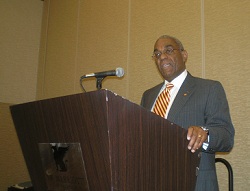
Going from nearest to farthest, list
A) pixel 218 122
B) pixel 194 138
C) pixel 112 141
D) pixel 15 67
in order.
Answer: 1. pixel 112 141
2. pixel 194 138
3. pixel 218 122
4. pixel 15 67

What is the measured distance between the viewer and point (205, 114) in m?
1.39

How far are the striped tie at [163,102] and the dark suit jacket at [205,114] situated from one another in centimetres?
13

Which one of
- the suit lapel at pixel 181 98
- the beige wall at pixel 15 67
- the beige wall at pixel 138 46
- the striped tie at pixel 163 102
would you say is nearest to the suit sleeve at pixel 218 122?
the suit lapel at pixel 181 98

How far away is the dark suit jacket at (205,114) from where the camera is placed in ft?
4.10

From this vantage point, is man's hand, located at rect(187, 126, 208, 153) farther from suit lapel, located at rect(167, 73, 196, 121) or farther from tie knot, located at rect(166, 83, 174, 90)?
tie knot, located at rect(166, 83, 174, 90)

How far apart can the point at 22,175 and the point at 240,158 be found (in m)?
2.87

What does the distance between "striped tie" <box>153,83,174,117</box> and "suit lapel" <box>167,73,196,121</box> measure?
108 millimetres

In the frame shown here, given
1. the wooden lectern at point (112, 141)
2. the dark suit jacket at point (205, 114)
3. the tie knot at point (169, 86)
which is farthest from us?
the tie knot at point (169, 86)

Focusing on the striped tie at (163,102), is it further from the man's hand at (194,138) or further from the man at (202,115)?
the man's hand at (194,138)

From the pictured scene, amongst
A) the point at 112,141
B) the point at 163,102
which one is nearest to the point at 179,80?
the point at 163,102

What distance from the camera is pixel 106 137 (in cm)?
70

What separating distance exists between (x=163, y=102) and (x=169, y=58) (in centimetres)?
34

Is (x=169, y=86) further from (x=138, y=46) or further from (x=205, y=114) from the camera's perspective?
(x=138, y=46)

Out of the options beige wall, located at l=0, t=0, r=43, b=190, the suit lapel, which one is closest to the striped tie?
the suit lapel
